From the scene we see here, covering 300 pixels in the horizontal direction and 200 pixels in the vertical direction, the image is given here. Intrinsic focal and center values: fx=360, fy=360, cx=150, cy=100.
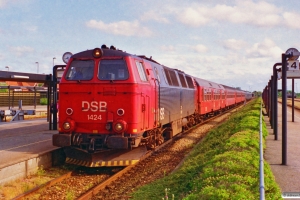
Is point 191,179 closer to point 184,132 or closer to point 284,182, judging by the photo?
point 284,182

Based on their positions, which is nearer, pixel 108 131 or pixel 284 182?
pixel 284 182

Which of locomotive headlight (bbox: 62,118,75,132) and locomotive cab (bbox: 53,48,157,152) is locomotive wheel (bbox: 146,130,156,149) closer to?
locomotive cab (bbox: 53,48,157,152)

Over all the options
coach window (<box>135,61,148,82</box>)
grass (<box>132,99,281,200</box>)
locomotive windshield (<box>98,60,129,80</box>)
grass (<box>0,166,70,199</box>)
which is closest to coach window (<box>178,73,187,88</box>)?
coach window (<box>135,61,148,82</box>)

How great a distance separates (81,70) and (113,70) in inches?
38.6

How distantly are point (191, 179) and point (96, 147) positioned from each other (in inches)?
139

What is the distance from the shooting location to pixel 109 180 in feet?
29.1

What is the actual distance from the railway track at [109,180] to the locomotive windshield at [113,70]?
260 centimetres

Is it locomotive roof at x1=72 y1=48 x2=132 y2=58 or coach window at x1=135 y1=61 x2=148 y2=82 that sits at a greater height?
locomotive roof at x1=72 y1=48 x2=132 y2=58

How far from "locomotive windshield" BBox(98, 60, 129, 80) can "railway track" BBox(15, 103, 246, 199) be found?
260 cm

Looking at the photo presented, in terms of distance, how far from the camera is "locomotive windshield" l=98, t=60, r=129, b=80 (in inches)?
388

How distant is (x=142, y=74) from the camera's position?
1049 centimetres

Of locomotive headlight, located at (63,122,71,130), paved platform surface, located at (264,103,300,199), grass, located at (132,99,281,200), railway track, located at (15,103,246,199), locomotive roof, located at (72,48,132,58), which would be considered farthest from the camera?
locomotive roof, located at (72,48,132,58)

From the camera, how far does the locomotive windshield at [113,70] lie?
984cm

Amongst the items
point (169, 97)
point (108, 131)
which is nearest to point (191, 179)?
point (108, 131)
